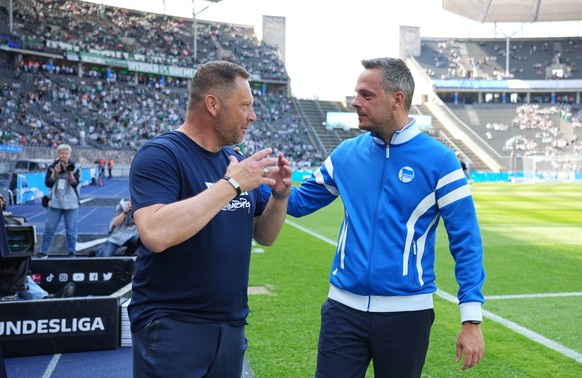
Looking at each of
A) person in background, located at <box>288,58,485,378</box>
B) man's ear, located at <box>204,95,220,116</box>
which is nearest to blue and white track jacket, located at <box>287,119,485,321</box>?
person in background, located at <box>288,58,485,378</box>

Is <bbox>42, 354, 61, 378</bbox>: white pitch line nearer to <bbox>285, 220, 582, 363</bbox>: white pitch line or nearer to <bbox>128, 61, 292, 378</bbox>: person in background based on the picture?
<bbox>128, 61, 292, 378</bbox>: person in background

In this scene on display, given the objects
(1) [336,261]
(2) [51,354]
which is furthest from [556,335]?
(2) [51,354]

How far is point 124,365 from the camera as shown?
205 inches

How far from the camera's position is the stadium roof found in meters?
67.6

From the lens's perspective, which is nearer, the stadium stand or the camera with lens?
the camera with lens

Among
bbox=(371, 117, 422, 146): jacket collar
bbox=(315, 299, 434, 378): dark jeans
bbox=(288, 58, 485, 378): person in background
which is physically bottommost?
bbox=(315, 299, 434, 378): dark jeans

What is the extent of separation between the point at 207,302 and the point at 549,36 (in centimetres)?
8356

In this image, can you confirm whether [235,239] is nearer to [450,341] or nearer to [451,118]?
[450,341]

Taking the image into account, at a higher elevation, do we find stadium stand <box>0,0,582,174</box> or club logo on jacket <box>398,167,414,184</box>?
stadium stand <box>0,0,582,174</box>

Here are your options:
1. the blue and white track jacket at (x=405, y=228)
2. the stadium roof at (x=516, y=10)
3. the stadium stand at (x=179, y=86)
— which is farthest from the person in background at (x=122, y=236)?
the stadium roof at (x=516, y=10)

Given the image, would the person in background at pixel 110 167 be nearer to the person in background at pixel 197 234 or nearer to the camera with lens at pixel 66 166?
the camera with lens at pixel 66 166

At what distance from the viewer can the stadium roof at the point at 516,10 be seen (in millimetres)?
67625

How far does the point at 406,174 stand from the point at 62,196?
827cm

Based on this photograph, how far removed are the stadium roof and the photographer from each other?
65585mm
